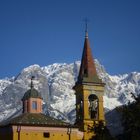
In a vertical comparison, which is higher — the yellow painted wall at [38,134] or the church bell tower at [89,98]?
the church bell tower at [89,98]

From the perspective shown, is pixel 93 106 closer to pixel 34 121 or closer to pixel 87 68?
pixel 87 68

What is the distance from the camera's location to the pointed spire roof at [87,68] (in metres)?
57.1

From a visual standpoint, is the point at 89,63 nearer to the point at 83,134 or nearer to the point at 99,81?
the point at 99,81

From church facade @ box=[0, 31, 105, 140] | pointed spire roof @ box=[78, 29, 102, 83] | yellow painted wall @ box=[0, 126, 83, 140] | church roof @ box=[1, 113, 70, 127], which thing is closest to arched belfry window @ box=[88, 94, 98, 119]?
church facade @ box=[0, 31, 105, 140]

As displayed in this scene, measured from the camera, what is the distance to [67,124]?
52.1m

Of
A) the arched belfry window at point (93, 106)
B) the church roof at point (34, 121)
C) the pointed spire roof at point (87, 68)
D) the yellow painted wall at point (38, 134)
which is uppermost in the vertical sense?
the pointed spire roof at point (87, 68)

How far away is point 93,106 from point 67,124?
6.12 m

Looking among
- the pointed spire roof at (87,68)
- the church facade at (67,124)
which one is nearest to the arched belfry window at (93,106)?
the church facade at (67,124)

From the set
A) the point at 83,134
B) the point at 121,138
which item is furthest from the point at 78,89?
the point at 121,138

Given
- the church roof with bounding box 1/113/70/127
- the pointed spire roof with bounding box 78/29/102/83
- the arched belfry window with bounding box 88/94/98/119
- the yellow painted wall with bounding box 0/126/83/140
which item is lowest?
the yellow painted wall with bounding box 0/126/83/140

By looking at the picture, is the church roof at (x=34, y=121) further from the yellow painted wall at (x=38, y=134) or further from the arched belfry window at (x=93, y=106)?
the arched belfry window at (x=93, y=106)

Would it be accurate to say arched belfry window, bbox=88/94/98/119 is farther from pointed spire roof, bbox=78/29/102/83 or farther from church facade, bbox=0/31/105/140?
pointed spire roof, bbox=78/29/102/83

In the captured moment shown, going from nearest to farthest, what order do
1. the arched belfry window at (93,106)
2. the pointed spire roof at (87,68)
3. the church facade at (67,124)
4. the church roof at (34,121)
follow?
the church facade at (67,124) < the church roof at (34,121) < the arched belfry window at (93,106) < the pointed spire roof at (87,68)

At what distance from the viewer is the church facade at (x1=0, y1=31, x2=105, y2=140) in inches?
1962
